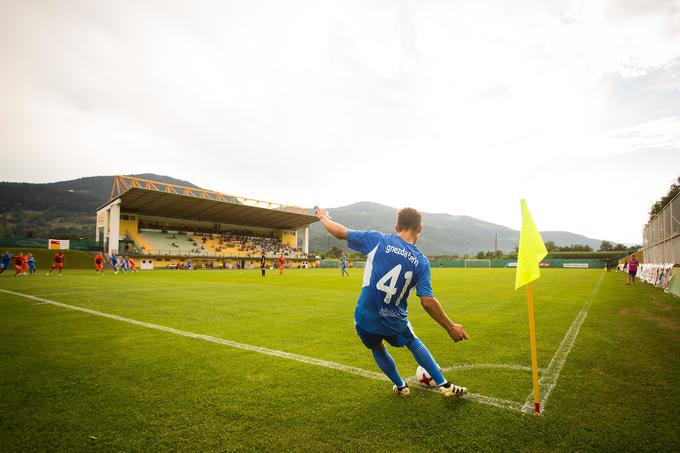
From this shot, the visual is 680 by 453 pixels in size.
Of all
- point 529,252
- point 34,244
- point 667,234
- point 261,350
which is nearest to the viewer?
point 529,252

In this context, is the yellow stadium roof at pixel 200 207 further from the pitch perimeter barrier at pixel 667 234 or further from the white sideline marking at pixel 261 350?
the pitch perimeter barrier at pixel 667 234

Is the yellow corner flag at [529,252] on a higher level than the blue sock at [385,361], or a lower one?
higher

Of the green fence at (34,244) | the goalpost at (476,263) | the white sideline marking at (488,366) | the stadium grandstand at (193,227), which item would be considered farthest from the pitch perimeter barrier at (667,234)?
the green fence at (34,244)

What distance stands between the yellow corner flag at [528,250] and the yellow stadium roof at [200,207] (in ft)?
155

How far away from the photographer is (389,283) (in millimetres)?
3350

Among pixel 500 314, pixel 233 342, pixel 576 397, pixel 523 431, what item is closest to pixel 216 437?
pixel 523 431

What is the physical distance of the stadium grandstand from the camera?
48844mm

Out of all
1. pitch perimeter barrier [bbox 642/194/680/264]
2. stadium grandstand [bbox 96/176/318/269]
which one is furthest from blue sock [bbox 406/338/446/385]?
stadium grandstand [bbox 96/176/318/269]

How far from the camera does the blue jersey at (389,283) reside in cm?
336

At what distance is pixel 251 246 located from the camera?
6456 centimetres

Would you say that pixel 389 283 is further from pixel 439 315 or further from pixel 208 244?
pixel 208 244

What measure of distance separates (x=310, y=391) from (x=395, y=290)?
1.66m

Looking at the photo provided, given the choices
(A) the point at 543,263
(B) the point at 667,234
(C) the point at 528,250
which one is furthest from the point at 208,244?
(A) the point at 543,263

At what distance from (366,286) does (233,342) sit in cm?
386
